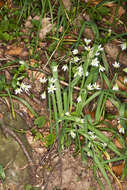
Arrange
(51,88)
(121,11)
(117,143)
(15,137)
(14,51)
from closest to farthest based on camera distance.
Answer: (15,137), (51,88), (117,143), (14,51), (121,11)

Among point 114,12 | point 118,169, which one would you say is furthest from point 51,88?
point 114,12

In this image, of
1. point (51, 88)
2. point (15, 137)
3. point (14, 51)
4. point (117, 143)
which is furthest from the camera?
point (14, 51)

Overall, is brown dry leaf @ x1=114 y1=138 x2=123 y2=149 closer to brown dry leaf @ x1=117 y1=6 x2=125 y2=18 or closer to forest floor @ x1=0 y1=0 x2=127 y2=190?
forest floor @ x1=0 y1=0 x2=127 y2=190

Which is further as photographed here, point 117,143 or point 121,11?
point 121,11

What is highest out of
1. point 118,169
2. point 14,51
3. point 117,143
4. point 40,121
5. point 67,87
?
point 14,51

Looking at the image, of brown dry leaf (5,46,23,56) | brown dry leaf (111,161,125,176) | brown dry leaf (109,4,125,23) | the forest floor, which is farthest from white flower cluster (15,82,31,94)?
brown dry leaf (109,4,125,23)

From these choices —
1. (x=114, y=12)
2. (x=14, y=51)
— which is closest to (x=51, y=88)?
(x=14, y=51)

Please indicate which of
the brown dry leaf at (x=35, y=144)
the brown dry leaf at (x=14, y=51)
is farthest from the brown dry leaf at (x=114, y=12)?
the brown dry leaf at (x=35, y=144)

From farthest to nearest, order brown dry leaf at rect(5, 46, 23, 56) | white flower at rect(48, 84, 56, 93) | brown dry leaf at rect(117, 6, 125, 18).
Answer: brown dry leaf at rect(117, 6, 125, 18), brown dry leaf at rect(5, 46, 23, 56), white flower at rect(48, 84, 56, 93)

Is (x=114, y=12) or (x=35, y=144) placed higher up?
(x=114, y=12)

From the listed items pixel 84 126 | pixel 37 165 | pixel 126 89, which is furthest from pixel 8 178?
pixel 126 89

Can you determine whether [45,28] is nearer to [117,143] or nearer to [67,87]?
[67,87]

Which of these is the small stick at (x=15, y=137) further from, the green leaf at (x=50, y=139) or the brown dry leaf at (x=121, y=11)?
the brown dry leaf at (x=121, y=11)
